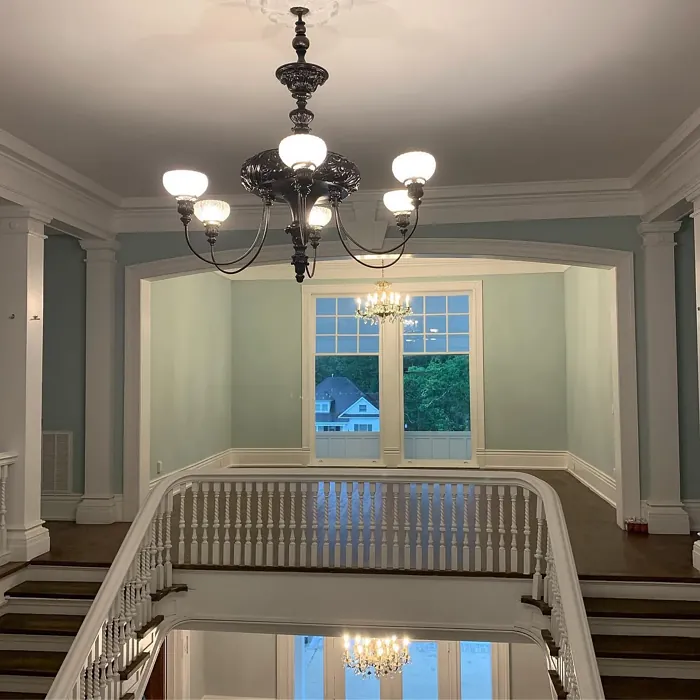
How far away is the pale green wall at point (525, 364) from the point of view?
902cm

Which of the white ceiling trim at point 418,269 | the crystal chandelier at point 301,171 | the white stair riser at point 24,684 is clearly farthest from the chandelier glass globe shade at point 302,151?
the white ceiling trim at point 418,269

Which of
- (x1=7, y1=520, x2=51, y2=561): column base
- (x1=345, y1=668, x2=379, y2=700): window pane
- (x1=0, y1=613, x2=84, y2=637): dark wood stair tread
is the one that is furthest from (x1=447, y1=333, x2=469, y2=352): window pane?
(x1=0, y1=613, x2=84, y2=637): dark wood stair tread

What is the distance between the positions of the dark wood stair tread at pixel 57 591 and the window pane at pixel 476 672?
19.6 ft

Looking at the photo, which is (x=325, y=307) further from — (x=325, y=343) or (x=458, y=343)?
(x=458, y=343)

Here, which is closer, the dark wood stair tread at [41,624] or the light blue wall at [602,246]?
the dark wood stair tread at [41,624]

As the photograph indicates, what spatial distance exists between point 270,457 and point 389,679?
3.36m

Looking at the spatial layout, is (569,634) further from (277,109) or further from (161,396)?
(161,396)

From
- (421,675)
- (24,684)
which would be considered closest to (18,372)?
(24,684)

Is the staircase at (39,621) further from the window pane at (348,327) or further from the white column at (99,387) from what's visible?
the window pane at (348,327)

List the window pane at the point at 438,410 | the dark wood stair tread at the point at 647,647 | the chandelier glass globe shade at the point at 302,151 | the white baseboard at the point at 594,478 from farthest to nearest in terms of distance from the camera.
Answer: the window pane at the point at 438,410
the white baseboard at the point at 594,478
the dark wood stair tread at the point at 647,647
the chandelier glass globe shade at the point at 302,151

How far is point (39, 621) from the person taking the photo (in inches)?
171

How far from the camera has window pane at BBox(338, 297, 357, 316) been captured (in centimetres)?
972

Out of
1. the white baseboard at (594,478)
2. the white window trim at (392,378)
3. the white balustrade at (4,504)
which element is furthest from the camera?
the white window trim at (392,378)

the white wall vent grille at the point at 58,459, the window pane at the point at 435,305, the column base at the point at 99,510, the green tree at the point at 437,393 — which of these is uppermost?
the window pane at the point at 435,305
